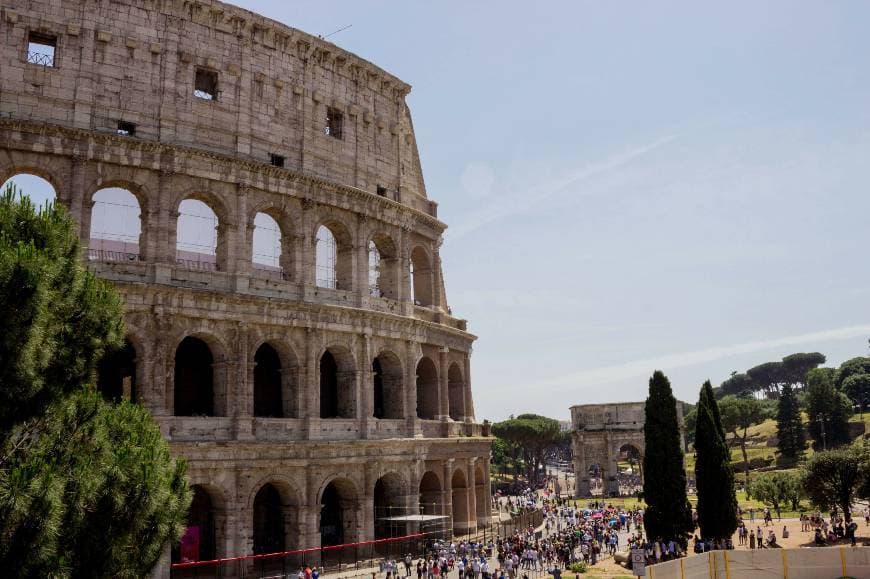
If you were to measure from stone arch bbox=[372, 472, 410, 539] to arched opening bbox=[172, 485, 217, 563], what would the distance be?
23.9ft

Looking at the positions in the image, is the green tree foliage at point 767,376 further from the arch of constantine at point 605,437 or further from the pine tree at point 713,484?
the pine tree at point 713,484

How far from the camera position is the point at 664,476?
31250mm

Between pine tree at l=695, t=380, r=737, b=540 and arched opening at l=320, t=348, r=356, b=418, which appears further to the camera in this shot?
pine tree at l=695, t=380, r=737, b=540

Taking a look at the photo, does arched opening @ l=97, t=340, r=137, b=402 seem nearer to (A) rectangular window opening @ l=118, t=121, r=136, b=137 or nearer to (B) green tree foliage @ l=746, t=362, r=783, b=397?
(A) rectangular window opening @ l=118, t=121, r=136, b=137

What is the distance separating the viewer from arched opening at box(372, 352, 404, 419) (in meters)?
34.4

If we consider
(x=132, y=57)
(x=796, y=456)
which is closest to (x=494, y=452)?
(x=796, y=456)

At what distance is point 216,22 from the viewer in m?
30.5

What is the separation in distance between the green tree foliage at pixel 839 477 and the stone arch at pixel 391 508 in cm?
2012

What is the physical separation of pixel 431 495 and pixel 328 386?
718 cm

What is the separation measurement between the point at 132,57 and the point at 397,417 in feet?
60.7

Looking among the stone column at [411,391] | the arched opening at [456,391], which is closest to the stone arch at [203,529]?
the stone column at [411,391]

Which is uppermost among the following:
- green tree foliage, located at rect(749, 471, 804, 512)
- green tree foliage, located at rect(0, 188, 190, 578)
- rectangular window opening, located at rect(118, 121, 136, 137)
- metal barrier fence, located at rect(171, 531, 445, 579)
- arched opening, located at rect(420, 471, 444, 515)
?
rectangular window opening, located at rect(118, 121, 136, 137)

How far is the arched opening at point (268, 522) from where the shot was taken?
99.3ft

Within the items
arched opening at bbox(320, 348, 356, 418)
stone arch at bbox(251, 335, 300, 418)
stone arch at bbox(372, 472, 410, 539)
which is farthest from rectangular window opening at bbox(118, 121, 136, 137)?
stone arch at bbox(372, 472, 410, 539)
